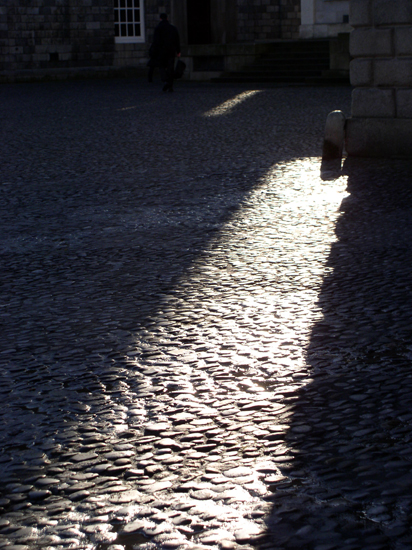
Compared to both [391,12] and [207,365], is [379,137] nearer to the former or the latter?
[391,12]

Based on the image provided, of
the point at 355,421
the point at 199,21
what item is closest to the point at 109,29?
the point at 199,21

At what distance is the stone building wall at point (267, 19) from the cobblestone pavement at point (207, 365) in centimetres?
3003

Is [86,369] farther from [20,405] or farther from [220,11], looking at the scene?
[220,11]

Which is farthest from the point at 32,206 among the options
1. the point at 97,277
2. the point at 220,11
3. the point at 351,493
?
the point at 220,11

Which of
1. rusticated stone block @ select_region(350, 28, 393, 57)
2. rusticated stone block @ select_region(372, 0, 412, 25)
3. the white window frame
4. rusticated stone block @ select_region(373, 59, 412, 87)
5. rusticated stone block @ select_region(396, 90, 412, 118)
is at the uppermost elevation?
the white window frame

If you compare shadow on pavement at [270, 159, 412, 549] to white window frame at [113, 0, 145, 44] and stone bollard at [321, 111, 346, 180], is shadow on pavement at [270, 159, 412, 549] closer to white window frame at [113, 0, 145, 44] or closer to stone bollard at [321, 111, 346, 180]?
stone bollard at [321, 111, 346, 180]

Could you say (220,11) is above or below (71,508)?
above

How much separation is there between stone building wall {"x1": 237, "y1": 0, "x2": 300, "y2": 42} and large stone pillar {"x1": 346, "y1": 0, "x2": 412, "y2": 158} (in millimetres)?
27827

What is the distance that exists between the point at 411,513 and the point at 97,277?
295 cm

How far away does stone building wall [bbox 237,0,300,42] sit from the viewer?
36.2 m

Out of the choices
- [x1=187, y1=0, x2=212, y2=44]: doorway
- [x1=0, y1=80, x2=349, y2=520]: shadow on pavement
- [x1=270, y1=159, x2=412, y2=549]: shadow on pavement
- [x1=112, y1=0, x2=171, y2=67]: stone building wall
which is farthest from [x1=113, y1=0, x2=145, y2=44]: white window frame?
[x1=270, y1=159, x2=412, y2=549]: shadow on pavement

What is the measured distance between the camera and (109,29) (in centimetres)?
3309

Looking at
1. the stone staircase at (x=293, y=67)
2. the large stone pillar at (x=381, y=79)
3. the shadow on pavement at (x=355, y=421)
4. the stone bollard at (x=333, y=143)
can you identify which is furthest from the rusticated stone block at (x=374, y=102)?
the stone staircase at (x=293, y=67)

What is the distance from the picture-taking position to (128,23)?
33.8 m
